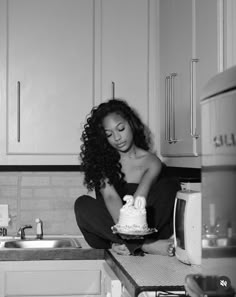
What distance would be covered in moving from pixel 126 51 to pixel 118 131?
45cm

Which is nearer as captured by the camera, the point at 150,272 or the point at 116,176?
the point at 150,272

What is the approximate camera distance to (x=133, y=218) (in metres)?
2.20

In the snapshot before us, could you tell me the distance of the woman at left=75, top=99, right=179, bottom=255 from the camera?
2.48m

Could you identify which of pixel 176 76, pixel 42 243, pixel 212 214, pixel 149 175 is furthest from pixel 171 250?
pixel 212 214

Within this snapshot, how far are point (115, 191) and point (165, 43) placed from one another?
2.17 ft

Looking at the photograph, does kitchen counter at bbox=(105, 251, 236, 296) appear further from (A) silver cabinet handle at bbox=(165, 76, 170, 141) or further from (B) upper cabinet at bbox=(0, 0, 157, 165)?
(B) upper cabinet at bbox=(0, 0, 157, 165)

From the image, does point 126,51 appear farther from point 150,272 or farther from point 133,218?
point 150,272

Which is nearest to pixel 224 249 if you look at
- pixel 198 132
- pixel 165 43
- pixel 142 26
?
pixel 198 132

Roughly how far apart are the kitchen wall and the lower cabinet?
58 cm

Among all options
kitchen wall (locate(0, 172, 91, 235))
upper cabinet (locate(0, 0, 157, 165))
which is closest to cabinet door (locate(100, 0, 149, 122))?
upper cabinet (locate(0, 0, 157, 165))

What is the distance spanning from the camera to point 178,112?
8.18 ft

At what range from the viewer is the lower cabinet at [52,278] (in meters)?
2.59

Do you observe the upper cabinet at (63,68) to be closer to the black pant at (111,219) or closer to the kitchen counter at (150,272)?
the black pant at (111,219)

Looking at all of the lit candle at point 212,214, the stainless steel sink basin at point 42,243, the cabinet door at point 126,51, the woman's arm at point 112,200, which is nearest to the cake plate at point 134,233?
the woman's arm at point 112,200
